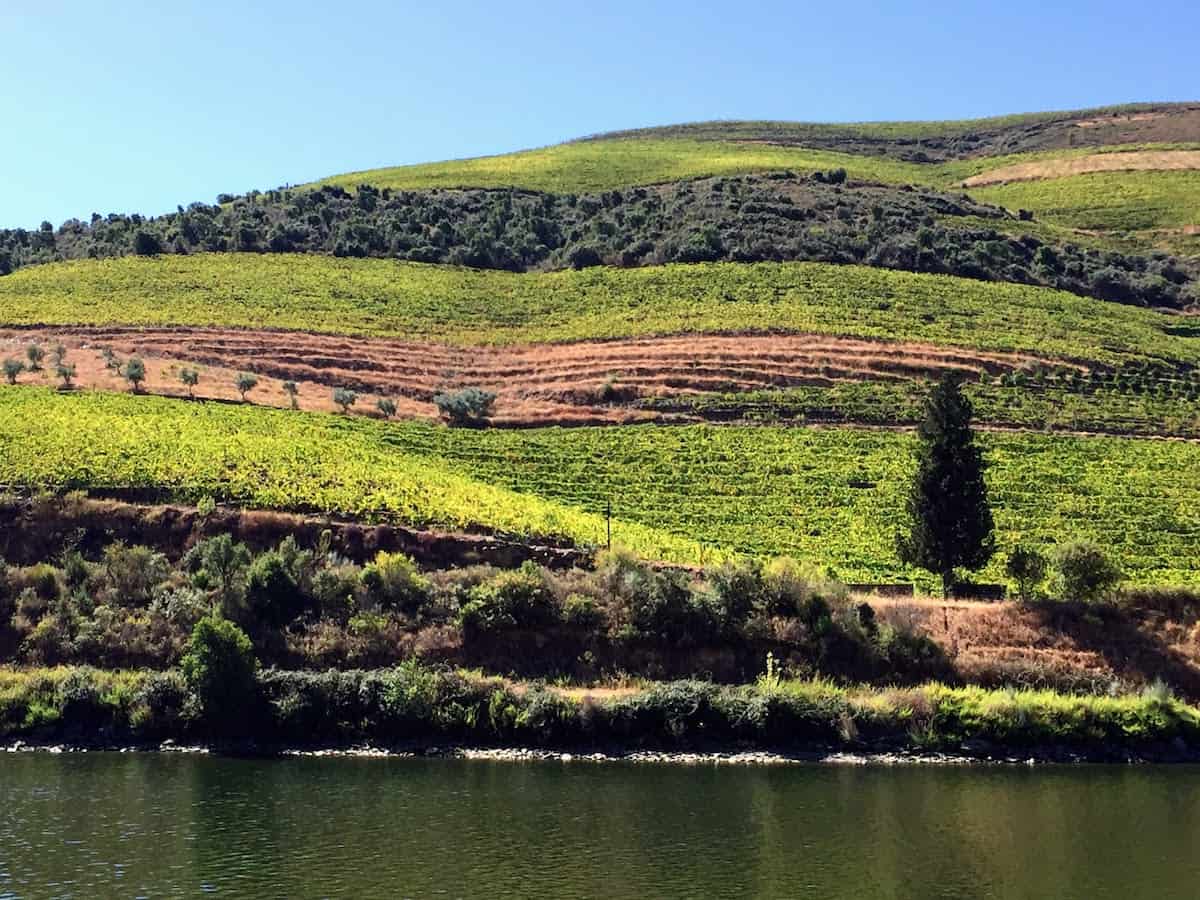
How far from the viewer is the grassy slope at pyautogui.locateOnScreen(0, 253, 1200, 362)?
317 ft

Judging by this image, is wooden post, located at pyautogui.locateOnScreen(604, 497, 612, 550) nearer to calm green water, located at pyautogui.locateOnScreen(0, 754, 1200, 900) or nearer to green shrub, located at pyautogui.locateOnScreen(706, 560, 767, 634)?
green shrub, located at pyautogui.locateOnScreen(706, 560, 767, 634)

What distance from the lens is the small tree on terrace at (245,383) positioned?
3061 inches

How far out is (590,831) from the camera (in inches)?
1335

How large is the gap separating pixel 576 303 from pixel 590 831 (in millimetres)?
77242

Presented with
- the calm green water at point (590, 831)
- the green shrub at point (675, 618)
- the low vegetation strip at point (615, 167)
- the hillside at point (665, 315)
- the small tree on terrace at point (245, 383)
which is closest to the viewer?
the calm green water at point (590, 831)

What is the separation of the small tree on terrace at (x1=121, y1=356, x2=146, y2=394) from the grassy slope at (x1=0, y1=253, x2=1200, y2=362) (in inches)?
742

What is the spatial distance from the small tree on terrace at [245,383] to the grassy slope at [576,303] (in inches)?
733

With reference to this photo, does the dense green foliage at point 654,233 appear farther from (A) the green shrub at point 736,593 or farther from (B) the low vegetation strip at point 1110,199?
(A) the green shrub at point 736,593

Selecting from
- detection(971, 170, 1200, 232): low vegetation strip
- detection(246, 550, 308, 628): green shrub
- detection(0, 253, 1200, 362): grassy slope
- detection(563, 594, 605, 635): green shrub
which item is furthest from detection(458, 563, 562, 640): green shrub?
detection(971, 170, 1200, 232): low vegetation strip

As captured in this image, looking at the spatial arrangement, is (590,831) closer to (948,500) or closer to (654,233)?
(948,500)

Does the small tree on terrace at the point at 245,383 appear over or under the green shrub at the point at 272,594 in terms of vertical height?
over

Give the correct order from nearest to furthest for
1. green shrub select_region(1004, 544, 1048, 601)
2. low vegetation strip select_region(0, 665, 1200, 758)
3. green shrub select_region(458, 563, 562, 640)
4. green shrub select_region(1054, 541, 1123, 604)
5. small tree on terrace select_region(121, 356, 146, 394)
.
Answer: low vegetation strip select_region(0, 665, 1200, 758)
green shrub select_region(458, 563, 562, 640)
green shrub select_region(1054, 541, 1123, 604)
green shrub select_region(1004, 544, 1048, 601)
small tree on terrace select_region(121, 356, 146, 394)

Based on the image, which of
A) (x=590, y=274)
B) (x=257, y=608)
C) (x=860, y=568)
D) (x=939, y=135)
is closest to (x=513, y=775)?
(x=257, y=608)

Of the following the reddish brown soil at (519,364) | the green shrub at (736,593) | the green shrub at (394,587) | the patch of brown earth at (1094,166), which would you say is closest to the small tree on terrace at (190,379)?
the reddish brown soil at (519,364)
